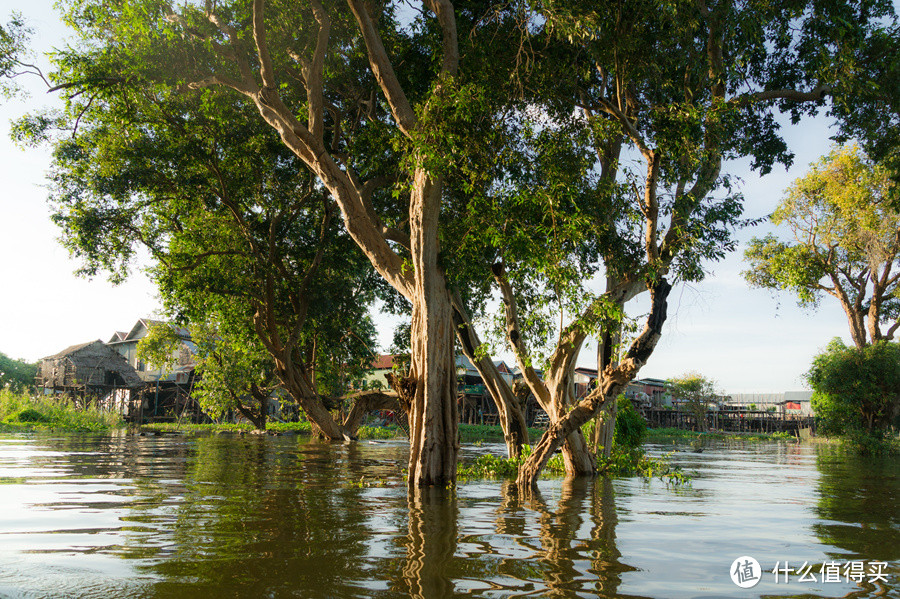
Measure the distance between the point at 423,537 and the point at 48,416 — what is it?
30.6m

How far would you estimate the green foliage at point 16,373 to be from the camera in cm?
5244

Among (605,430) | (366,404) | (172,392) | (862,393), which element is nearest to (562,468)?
(605,430)

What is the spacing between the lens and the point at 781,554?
5.42 metres

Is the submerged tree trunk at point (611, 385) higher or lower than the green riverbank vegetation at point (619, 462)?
higher

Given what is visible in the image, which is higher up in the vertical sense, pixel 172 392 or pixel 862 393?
pixel 862 393

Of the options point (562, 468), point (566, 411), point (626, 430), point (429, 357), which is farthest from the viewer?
point (626, 430)

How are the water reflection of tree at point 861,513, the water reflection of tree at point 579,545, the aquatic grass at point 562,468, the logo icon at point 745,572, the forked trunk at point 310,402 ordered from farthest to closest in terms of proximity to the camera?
the forked trunk at point 310,402, the aquatic grass at point 562,468, the water reflection of tree at point 861,513, the logo icon at point 745,572, the water reflection of tree at point 579,545

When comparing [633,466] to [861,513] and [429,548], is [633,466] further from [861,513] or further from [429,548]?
[429,548]

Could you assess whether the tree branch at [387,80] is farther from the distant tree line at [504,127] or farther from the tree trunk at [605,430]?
the tree trunk at [605,430]

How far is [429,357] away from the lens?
10117 millimetres

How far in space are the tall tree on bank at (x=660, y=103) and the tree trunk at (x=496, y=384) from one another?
2.70 feet

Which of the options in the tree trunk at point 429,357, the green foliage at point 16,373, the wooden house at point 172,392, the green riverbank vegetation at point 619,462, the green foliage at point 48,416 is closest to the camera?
the tree trunk at point 429,357

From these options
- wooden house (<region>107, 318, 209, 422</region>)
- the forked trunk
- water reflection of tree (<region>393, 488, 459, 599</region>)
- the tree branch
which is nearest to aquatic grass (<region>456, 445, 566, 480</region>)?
water reflection of tree (<region>393, 488, 459, 599</region>)

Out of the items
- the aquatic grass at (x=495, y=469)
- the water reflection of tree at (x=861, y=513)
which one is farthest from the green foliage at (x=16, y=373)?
the water reflection of tree at (x=861, y=513)
